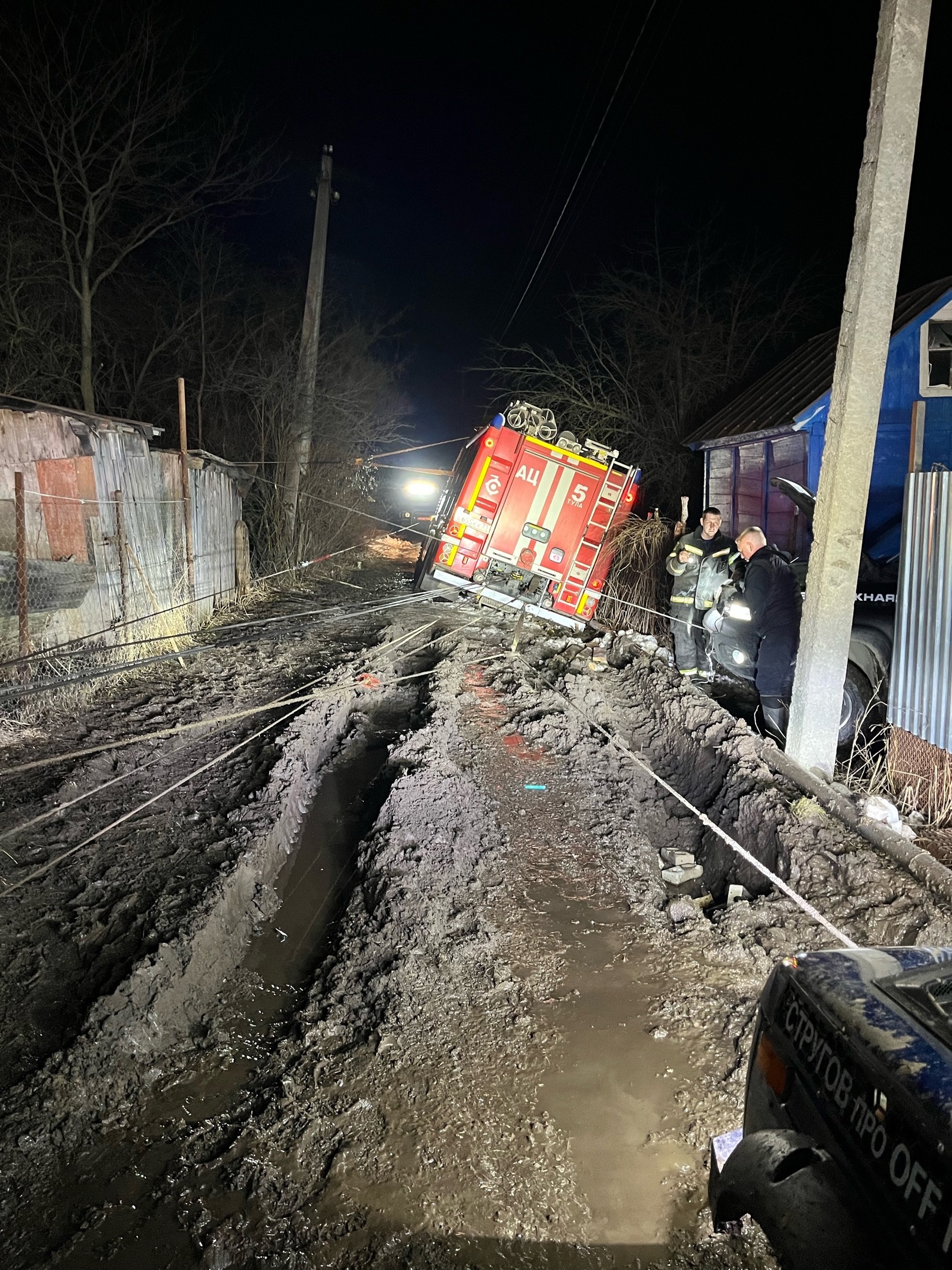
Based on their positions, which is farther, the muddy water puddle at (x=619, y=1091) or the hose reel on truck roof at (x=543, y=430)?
the hose reel on truck roof at (x=543, y=430)

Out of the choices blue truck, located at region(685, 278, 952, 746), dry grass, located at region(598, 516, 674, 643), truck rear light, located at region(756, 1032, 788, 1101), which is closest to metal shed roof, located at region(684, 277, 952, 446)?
blue truck, located at region(685, 278, 952, 746)

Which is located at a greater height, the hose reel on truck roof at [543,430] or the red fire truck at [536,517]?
the hose reel on truck roof at [543,430]

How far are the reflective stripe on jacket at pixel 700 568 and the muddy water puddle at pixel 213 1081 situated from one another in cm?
468

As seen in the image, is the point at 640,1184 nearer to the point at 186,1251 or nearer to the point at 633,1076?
the point at 633,1076

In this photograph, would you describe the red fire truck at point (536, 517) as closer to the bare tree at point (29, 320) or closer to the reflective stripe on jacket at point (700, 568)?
the reflective stripe on jacket at point (700, 568)

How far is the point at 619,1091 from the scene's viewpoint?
291 centimetres

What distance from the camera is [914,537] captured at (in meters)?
→ 5.29

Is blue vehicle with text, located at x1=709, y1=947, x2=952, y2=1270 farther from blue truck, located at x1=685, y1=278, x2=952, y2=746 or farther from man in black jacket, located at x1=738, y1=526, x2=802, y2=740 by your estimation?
blue truck, located at x1=685, y1=278, x2=952, y2=746

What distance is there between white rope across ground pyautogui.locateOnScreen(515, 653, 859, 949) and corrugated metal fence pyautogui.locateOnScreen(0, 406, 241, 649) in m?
4.39

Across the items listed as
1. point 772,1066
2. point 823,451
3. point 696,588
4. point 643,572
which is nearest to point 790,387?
point 643,572

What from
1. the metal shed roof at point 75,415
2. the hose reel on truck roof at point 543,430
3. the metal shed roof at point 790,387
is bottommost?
the metal shed roof at point 75,415

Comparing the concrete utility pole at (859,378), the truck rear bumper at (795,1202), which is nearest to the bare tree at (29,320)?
the concrete utility pole at (859,378)

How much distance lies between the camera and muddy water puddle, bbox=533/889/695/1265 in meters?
2.40

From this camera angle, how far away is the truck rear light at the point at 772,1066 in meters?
1.88
